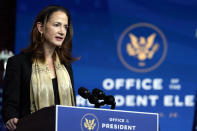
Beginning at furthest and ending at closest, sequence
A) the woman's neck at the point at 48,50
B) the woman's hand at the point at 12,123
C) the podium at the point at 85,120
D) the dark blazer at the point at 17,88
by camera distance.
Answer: the woman's neck at the point at 48,50 < the dark blazer at the point at 17,88 < the woman's hand at the point at 12,123 < the podium at the point at 85,120

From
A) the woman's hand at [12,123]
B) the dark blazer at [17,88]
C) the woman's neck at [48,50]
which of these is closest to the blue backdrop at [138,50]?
the woman's neck at [48,50]

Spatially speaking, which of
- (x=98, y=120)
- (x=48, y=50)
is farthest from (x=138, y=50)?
(x=98, y=120)

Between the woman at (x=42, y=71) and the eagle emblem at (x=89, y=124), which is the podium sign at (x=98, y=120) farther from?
the woman at (x=42, y=71)

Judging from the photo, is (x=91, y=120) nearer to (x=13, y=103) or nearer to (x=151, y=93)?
(x=13, y=103)

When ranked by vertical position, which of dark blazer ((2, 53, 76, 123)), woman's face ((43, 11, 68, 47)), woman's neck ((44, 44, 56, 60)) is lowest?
dark blazer ((2, 53, 76, 123))

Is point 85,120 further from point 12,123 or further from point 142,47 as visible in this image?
point 142,47

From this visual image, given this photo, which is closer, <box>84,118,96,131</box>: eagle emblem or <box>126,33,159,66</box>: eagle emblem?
<box>84,118,96,131</box>: eagle emblem

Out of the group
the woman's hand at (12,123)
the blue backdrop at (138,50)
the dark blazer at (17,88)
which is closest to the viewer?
the woman's hand at (12,123)

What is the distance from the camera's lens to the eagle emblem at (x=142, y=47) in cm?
490

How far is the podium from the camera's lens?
168cm

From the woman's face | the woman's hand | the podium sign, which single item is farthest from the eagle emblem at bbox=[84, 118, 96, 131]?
the woman's face

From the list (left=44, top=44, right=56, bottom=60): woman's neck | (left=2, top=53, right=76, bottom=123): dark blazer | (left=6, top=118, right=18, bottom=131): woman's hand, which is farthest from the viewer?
(left=44, top=44, right=56, bottom=60): woman's neck

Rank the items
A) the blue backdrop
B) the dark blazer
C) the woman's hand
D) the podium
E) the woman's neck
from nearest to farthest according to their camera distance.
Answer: the podium → the woman's hand → the dark blazer → the woman's neck → the blue backdrop

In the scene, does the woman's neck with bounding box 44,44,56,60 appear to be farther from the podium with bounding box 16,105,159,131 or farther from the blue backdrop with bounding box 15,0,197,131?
the blue backdrop with bounding box 15,0,197,131
